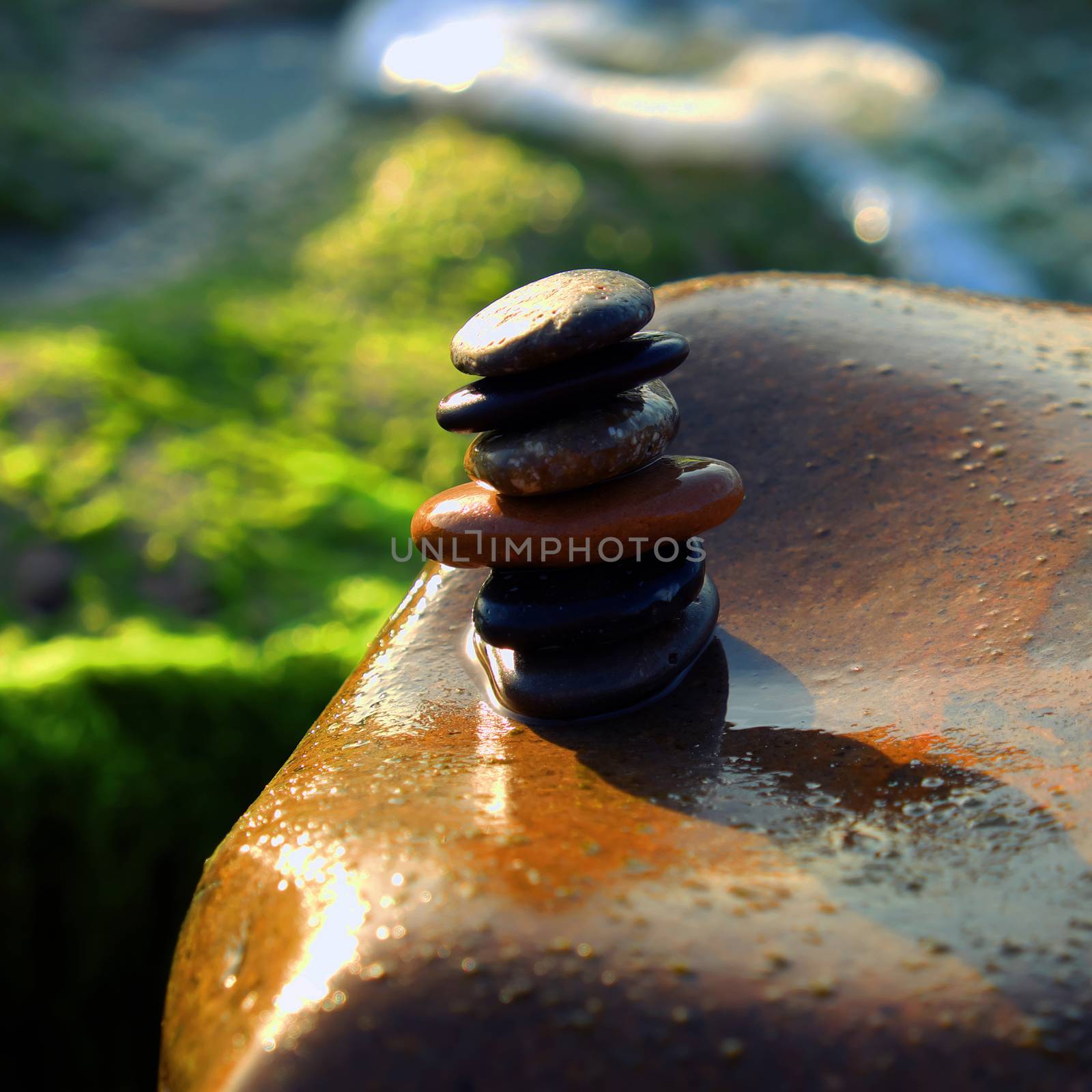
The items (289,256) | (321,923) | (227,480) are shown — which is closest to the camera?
(321,923)

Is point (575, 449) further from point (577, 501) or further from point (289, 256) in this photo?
point (289, 256)

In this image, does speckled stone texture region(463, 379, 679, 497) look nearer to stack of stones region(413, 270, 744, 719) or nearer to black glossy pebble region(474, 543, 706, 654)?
stack of stones region(413, 270, 744, 719)

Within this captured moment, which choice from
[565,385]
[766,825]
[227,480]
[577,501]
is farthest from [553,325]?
[227,480]

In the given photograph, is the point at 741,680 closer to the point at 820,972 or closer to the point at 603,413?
the point at 603,413

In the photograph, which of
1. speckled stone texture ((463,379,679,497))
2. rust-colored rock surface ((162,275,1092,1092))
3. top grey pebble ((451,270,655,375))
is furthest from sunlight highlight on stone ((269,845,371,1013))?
top grey pebble ((451,270,655,375))

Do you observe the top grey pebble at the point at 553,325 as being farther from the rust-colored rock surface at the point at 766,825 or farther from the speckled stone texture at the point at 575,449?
the rust-colored rock surface at the point at 766,825

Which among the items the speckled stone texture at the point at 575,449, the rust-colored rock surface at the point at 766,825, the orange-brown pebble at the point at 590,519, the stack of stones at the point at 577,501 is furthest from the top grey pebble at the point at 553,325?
the rust-colored rock surface at the point at 766,825

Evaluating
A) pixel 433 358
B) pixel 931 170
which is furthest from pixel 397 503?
pixel 931 170
